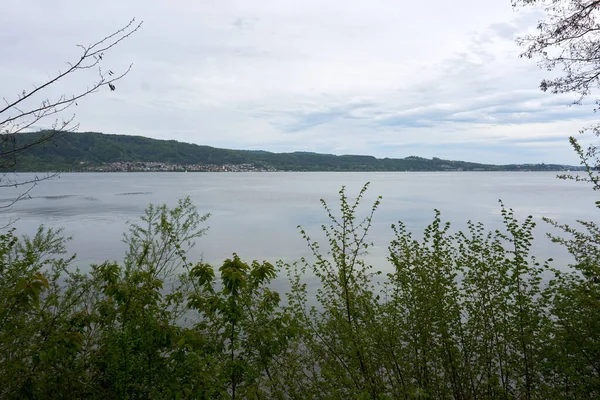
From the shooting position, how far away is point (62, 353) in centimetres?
415

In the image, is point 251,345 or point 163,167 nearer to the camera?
point 251,345

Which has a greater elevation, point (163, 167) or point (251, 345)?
point (163, 167)

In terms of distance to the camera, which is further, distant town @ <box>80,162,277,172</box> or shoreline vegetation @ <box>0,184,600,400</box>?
distant town @ <box>80,162,277,172</box>

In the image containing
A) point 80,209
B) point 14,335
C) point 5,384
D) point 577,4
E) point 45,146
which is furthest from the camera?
point 80,209

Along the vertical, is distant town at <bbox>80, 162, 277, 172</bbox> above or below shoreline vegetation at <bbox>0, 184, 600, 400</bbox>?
above

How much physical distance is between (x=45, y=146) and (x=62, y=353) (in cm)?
211

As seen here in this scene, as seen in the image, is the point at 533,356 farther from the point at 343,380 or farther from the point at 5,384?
the point at 5,384

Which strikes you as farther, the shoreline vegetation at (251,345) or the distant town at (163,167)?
the distant town at (163,167)

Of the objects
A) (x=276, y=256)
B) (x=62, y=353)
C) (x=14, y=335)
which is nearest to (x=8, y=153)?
(x=62, y=353)

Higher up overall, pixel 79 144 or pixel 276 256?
pixel 79 144

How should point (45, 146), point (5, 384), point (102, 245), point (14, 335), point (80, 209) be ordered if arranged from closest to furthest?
point (45, 146) < point (5, 384) < point (14, 335) < point (102, 245) < point (80, 209)

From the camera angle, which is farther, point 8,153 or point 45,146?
point 45,146

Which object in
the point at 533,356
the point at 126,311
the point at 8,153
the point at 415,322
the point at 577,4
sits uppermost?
the point at 577,4

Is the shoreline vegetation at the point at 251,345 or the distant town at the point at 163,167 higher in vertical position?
the distant town at the point at 163,167
